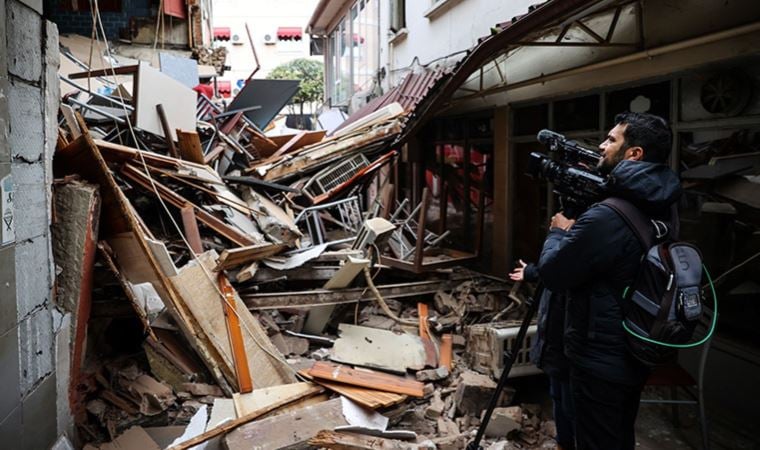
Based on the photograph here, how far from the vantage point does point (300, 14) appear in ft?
138

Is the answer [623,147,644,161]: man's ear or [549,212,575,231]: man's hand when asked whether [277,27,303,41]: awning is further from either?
[623,147,644,161]: man's ear

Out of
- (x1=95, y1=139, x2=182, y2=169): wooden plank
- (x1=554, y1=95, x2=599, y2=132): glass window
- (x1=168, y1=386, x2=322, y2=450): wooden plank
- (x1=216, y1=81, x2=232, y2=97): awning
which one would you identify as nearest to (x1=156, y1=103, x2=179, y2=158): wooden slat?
(x1=95, y1=139, x2=182, y2=169): wooden plank

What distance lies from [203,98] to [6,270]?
30.5ft

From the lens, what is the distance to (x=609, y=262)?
8.09ft

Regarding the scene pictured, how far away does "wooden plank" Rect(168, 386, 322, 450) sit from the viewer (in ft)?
11.0

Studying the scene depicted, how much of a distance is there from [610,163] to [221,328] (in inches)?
132

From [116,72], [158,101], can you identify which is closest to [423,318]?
[158,101]

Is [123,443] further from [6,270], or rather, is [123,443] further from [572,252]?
[572,252]

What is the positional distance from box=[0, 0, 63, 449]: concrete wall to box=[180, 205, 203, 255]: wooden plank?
1851 mm

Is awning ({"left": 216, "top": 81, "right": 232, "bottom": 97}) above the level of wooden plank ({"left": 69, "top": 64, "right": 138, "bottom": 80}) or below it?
above

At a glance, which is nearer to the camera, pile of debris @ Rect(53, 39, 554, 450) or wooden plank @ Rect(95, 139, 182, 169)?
pile of debris @ Rect(53, 39, 554, 450)

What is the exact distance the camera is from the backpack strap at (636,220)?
2449 mm

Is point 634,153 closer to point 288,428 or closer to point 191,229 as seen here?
point 288,428

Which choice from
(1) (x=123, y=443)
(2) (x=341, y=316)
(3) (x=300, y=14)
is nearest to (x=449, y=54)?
(2) (x=341, y=316)
